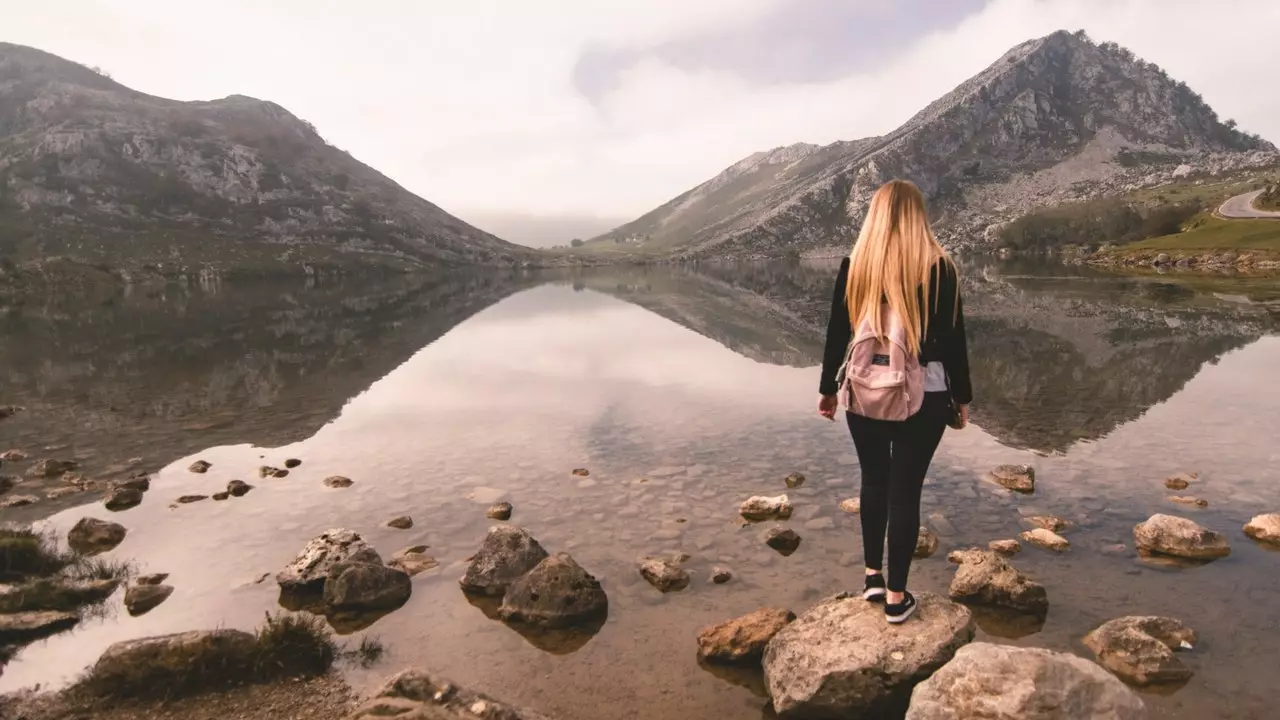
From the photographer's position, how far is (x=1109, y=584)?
11148 millimetres

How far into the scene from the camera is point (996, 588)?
10.5m

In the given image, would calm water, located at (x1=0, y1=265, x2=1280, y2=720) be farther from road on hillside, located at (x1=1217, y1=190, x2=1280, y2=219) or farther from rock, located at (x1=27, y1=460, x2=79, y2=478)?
road on hillside, located at (x1=1217, y1=190, x2=1280, y2=219)

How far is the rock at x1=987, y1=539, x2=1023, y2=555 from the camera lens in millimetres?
12523

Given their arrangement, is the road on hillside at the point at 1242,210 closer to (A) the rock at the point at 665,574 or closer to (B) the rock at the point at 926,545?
(B) the rock at the point at 926,545

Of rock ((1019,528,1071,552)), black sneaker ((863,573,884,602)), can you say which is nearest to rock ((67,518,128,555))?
black sneaker ((863,573,884,602))

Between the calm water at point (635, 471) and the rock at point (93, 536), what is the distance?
0.50m

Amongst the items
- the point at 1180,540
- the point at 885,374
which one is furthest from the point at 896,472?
the point at 1180,540

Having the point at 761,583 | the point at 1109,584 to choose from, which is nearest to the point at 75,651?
the point at 761,583

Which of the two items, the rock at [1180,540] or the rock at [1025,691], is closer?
the rock at [1025,691]

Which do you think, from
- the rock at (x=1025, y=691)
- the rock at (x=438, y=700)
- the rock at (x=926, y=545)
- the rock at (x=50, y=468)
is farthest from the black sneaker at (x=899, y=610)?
the rock at (x=50, y=468)

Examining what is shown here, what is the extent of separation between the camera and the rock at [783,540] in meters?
13.0

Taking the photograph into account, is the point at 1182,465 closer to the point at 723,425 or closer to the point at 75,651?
the point at 723,425

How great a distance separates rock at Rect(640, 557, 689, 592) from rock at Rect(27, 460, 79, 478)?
59.2 ft

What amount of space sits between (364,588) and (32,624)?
472 centimetres
